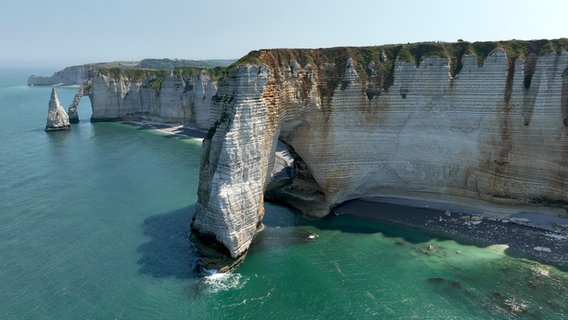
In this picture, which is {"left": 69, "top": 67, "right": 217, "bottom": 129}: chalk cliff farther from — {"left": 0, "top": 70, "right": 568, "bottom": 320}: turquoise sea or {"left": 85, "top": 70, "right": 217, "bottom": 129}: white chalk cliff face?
{"left": 0, "top": 70, "right": 568, "bottom": 320}: turquoise sea

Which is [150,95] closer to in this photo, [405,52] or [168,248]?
[168,248]

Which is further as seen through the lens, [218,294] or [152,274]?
[152,274]

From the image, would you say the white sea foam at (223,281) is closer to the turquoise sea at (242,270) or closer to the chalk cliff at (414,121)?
the turquoise sea at (242,270)

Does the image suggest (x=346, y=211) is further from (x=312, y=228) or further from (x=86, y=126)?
(x=86, y=126)

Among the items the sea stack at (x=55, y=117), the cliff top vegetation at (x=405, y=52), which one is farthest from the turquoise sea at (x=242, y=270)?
the sea stack at (x=55, y=117)

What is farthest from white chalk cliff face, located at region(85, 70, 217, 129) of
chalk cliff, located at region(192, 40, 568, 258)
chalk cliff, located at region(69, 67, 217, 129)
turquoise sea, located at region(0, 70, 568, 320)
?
chalk cliff, located at region(192, 40, 568, 258)

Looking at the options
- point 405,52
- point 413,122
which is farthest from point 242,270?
point 405,52

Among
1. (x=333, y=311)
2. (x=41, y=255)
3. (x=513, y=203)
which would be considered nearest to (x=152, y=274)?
(x=41, y=255)
